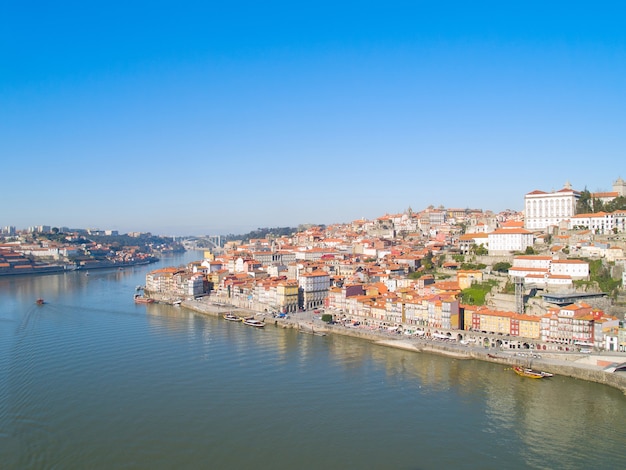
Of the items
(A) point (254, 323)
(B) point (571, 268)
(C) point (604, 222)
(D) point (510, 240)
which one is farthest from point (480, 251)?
(A) point (254, 323)

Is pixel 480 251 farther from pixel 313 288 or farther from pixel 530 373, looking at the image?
pixel 530 373

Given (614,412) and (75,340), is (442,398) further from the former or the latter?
(75,340)

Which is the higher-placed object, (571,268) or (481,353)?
(571,268)

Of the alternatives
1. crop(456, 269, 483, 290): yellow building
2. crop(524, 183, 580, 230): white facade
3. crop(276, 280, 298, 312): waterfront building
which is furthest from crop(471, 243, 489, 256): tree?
crop(276, 280, 298, 312): waterfront building

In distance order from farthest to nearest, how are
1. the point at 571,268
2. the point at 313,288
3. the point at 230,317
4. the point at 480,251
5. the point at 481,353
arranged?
the point at 313,288, the point at 480,251, the point at 230,317, the point at 571,268, the point at 481,353

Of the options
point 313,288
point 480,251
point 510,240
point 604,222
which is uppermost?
point 604,222

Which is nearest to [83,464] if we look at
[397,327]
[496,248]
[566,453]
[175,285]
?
[566,453]

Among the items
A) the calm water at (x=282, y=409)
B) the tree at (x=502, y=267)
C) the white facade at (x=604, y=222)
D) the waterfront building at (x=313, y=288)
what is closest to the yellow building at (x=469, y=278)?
the tree at (x=502, y=267)
